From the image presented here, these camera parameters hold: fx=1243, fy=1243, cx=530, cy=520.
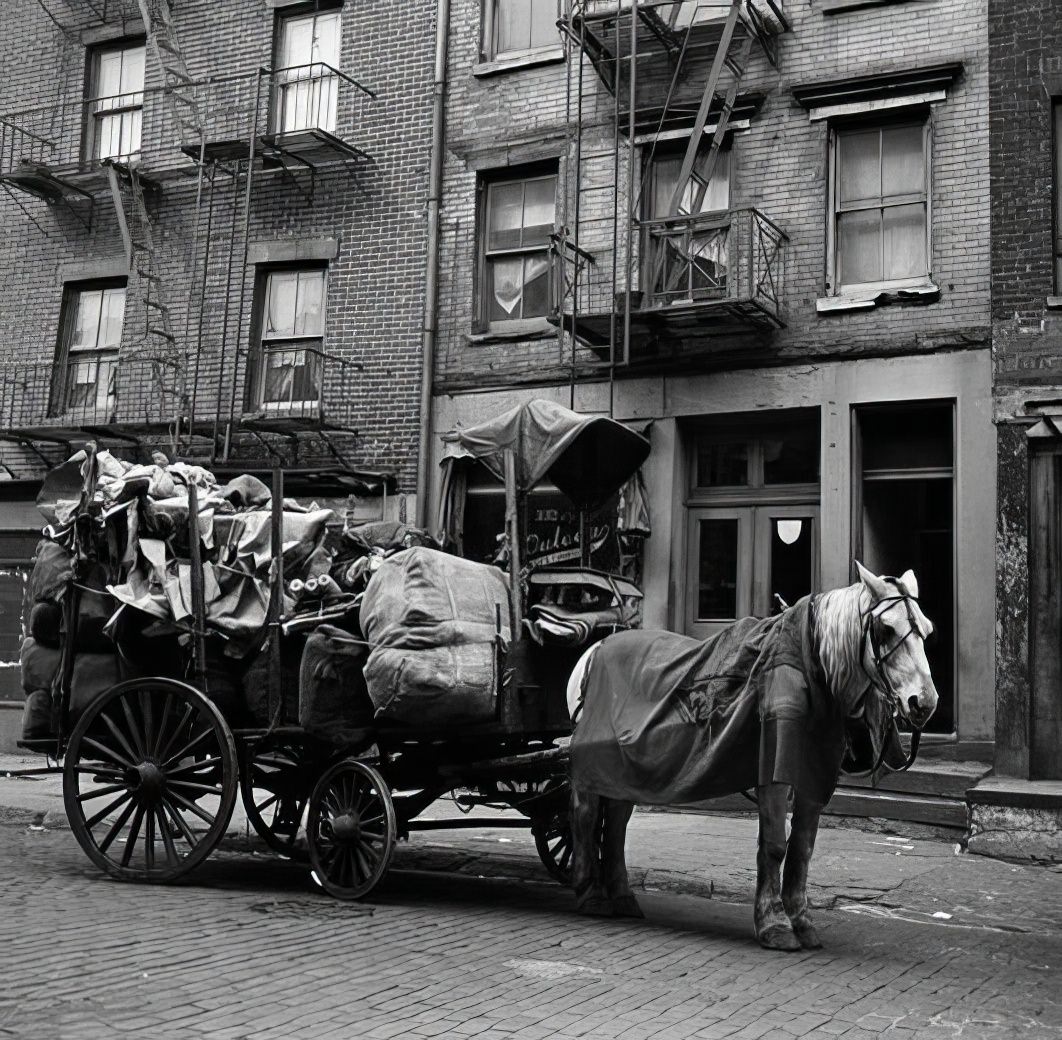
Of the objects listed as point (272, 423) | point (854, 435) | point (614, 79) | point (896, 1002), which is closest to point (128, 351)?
point (272, 423)

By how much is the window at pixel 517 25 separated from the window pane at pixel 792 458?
605 cm

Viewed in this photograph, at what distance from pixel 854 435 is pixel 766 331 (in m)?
1.52

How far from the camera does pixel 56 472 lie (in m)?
8.87

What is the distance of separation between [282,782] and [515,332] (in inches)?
320

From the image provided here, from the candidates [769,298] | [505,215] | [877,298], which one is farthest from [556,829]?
[505,215]

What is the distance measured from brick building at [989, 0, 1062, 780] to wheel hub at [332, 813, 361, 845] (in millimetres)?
7080

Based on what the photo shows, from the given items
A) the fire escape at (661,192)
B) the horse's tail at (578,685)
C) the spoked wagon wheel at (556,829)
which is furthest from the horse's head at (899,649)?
the fire escape at (661,192)

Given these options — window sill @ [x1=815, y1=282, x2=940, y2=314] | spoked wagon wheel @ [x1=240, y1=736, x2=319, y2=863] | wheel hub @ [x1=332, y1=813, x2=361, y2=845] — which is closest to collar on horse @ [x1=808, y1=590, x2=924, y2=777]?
wheel hub @ [x1=332, y1=813, x2=361, y2=845]

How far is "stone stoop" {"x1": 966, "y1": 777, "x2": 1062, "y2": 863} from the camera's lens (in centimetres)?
1066

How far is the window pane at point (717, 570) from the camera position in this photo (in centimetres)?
1412

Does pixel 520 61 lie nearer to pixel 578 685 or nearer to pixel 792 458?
pixel 792 458

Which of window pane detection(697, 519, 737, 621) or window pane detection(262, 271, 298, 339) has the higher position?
window pane detection(262, 271, 298, 339)

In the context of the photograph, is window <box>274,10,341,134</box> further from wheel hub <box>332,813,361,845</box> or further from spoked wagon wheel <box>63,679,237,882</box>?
wheel hub <box>332,813,361,845</box>

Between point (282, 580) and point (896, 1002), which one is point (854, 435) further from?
point (896, 1002)
